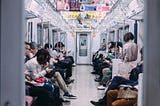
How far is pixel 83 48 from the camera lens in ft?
87.5

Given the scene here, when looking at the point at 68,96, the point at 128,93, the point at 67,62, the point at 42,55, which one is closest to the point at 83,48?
the point at 67,62

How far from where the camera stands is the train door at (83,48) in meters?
26.5

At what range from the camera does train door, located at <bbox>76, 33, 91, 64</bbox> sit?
86.8ft

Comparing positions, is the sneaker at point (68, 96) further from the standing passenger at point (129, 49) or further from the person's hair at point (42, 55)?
the person's hair at point (42, 55)

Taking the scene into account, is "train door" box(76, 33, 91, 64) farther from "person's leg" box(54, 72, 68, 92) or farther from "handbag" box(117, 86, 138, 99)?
"handbag" box(117, 86, 138, 99)

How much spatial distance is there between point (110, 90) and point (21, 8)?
5.00 m

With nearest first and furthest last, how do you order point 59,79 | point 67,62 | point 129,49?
point 129,49, point 59,79, point 67,62

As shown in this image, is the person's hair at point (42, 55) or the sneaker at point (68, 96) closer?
the person's hair at point (42, 55)

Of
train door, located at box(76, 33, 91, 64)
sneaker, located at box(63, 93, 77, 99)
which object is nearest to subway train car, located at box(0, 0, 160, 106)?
sneaker, located at box(63, 93, 77, 99)

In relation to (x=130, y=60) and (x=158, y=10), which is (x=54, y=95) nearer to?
(x=130, y=60)

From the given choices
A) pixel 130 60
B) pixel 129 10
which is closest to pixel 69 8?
pixel 129 10

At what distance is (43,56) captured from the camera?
6.70 m

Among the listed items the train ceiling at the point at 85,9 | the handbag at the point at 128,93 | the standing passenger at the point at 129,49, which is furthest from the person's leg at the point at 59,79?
the handbag at the point at 128,93

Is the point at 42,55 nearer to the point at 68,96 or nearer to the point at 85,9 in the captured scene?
the point at 68,96
